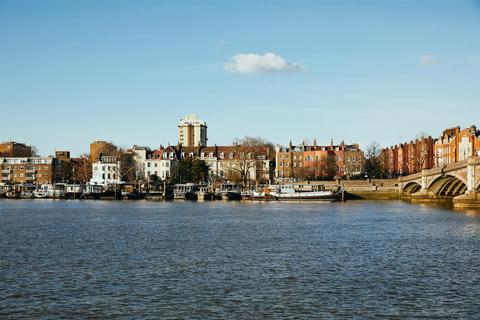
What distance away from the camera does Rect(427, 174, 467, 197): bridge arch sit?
98662 mm

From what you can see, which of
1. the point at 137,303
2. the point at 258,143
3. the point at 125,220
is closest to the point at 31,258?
the point at 137,303

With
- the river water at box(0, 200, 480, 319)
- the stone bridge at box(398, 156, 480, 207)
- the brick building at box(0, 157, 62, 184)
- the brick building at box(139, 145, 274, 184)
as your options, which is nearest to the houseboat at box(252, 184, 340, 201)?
the stone bridge at box(398, 156, 480, 207)

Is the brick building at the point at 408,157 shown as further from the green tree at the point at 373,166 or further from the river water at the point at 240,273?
the river water at the point at 240,273

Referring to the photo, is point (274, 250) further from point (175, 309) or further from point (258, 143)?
point (258, 143)

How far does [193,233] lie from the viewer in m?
52.4

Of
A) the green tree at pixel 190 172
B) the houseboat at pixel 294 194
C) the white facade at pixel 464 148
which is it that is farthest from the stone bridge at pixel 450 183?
the green tree at pixel 190 172

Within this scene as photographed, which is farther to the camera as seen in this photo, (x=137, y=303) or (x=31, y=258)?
(x=31, y=258)

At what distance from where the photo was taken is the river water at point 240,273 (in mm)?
24891

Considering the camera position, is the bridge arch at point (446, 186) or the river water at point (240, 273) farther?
the bridge arch at point (446, 186)

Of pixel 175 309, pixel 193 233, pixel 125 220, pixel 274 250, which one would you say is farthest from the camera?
pixel 125 220

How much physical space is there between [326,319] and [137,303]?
7.29m

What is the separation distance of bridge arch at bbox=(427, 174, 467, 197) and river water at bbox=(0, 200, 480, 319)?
44630mm


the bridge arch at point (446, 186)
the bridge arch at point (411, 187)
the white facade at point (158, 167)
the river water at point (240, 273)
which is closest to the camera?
the river water at point (240, 273)

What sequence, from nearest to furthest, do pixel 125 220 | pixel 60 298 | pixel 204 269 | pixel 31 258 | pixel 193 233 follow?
pixel 60 298
pixel 204 269
pixel 31 258
pixel 193 233
pixel 125 220
